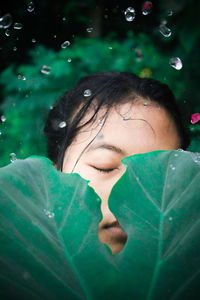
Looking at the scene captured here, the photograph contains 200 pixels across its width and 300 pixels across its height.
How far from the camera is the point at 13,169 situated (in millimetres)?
357

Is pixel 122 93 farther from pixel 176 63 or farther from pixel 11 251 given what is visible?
pixel 11 251

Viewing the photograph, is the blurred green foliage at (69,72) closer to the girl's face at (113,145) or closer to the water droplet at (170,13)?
the water droplet at (170,13)

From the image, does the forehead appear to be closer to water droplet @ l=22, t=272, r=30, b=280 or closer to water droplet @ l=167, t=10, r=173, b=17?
water droplet @ l=22, t=272, r=30, b=280

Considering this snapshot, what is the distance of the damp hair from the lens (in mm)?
911

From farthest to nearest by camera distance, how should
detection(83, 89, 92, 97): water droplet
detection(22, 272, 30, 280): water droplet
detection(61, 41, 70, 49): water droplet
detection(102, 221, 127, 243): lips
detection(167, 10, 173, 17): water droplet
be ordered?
detection(61, 41, 70, 49): water droplet
detection(167, 10, 173, 17): water droplet
detection(83, 89, 92, 97): water droplet
detection(102, 221, 127, 243): lips
detection(22, 272, 30, 280): water droplet

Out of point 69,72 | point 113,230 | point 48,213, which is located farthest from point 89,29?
point 48,213

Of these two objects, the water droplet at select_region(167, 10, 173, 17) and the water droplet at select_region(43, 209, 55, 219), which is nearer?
the water droplet at select_region(43, 209, 55, 219)

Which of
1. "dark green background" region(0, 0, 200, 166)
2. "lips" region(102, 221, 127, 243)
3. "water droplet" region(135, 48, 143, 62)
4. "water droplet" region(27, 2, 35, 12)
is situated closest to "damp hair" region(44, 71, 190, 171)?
"lips" region(102, 221, 127, 243)

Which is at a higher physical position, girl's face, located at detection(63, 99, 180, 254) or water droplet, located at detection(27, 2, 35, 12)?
water droplet, located at detection(27, 2, 35, 12)

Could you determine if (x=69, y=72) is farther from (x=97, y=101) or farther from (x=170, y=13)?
(x=97, y=101)

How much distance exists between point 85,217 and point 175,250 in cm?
12

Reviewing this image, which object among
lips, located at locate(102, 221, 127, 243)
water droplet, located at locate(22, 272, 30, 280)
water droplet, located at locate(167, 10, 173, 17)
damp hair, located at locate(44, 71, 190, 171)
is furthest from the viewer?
water droplet, located at locate(167, 10, 173, 17)

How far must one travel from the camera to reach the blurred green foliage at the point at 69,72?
67.9 inches

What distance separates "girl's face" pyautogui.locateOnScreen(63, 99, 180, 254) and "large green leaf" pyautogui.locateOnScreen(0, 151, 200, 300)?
30 cm
